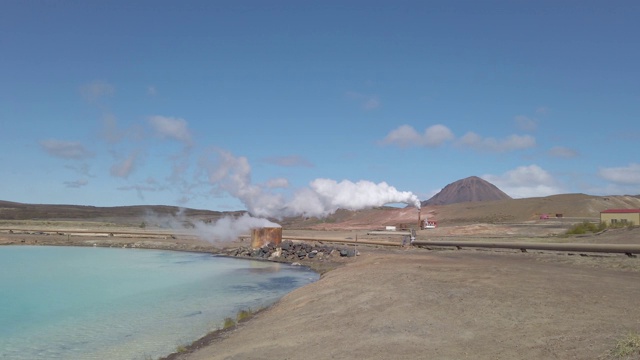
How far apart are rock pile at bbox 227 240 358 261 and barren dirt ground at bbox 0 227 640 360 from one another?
58.6 ft

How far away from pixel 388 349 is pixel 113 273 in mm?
25927

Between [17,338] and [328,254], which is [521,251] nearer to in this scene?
[328,254]

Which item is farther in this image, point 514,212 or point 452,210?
point 452,210

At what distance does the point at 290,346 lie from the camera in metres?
9.75

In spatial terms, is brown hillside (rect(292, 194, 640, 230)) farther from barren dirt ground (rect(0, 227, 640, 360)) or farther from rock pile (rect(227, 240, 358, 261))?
barren dirt ground (rect(0, 227, 640, 360))

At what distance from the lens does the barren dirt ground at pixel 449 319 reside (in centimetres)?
816

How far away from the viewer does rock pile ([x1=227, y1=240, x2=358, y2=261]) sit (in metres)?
36.0

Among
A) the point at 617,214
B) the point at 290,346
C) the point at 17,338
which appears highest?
the point at 617,214

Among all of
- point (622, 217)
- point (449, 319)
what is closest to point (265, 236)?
point (449, 319)

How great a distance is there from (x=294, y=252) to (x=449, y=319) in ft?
94.5

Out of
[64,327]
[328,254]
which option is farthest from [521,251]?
[64,327]

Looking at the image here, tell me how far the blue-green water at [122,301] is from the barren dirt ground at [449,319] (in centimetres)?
229

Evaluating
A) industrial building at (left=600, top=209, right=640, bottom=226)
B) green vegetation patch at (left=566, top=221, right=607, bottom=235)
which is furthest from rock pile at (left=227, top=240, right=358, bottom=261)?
industrial building at (left=600, top=209, right=640, bottom=226)

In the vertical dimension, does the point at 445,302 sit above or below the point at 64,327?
above
